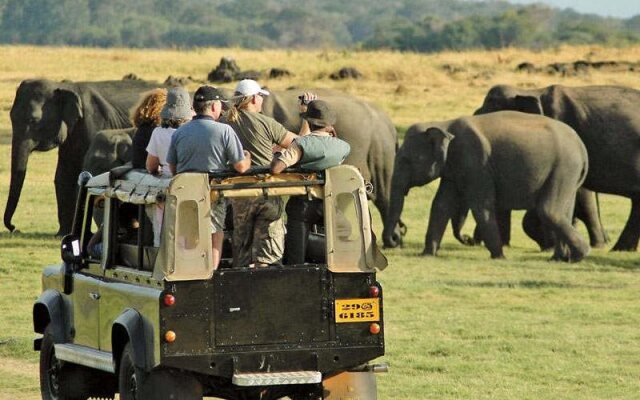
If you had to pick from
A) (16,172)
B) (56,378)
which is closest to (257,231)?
(56,378)

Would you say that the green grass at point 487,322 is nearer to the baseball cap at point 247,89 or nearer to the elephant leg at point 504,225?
the elephant leg at point 504,225

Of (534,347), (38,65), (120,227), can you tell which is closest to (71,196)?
(534,347)

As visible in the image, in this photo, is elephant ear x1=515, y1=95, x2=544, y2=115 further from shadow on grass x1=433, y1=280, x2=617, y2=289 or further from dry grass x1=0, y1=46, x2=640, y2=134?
dry grass x1=0, y1=46, x2=640, y2=134

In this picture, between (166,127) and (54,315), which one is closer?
(166,127)

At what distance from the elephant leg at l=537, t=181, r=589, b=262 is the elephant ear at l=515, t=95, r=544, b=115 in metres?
2.93

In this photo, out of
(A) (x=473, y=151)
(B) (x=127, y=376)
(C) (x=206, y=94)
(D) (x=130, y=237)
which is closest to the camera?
(B) (x=127, y=376)

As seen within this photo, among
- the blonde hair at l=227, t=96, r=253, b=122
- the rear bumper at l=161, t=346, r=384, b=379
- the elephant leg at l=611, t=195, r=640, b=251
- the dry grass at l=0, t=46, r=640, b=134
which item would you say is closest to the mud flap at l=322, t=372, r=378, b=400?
the rear bumper at l=161, t=346, r=384, b=379

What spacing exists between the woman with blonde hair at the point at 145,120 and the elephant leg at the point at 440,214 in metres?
12.5

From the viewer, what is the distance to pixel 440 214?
2523cm

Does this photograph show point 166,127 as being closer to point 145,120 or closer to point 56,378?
point 145,120

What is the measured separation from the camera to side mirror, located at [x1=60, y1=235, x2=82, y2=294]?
11688mm

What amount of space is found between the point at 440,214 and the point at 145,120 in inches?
512

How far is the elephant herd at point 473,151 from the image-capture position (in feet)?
83.5

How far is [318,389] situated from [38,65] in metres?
40.7
